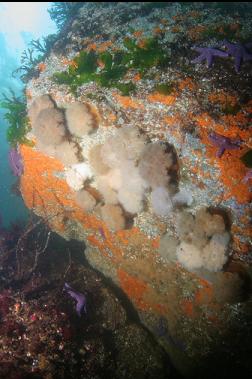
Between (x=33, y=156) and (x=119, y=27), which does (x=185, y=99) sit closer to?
(x=119, y=27)

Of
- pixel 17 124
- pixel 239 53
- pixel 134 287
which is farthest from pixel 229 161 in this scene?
pixel 17 124

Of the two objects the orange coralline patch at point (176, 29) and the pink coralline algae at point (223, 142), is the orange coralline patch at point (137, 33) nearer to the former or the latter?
the orange coralline patch at point (176, 29)

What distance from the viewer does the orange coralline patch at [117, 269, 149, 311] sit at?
698 centimetres

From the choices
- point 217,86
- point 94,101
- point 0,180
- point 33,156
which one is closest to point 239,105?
point 217,86

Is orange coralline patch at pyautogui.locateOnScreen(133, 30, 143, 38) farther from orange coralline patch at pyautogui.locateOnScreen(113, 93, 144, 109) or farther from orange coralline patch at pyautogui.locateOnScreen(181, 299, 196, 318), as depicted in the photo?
orange coralline patch at pyautogui.locateOnScreen(181, 299, 196, 318)

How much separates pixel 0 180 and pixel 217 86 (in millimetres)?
14805

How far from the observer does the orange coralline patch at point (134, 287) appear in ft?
22.9

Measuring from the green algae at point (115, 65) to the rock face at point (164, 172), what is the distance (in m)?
0.02

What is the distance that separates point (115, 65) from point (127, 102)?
1004 mm

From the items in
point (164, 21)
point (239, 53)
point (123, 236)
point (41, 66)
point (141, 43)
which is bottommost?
point (123, 236)

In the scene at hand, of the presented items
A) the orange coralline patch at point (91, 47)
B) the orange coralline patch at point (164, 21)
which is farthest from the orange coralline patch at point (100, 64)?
the orange coralline patch at point (164, 21)

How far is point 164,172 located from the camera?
484cm

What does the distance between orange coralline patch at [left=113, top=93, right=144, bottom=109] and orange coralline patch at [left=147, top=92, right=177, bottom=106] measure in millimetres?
227

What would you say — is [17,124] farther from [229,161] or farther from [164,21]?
[229,161]
